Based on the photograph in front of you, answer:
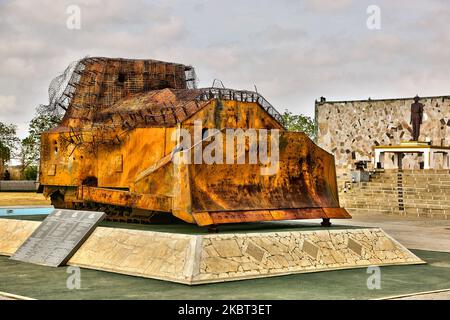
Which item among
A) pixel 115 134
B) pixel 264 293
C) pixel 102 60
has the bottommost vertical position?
pixel 264 293

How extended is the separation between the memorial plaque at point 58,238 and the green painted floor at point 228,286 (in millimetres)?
447

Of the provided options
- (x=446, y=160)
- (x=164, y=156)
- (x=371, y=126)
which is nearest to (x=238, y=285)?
(x=164, y=156)

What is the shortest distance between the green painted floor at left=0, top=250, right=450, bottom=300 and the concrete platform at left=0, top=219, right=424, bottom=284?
236mm

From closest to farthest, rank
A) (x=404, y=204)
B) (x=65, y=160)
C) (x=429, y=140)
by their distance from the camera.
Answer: (x=65, y=160), (x=404, y=204), (x=429, y=140)

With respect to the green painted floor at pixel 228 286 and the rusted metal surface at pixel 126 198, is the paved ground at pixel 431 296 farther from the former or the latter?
the rusted metal surface at pixel 126 198

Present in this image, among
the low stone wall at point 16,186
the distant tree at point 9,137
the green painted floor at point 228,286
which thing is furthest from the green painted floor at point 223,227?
the distant tree at point 9,137

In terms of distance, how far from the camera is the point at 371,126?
45.2 m

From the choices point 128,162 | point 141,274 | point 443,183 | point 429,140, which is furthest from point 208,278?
point 429,140

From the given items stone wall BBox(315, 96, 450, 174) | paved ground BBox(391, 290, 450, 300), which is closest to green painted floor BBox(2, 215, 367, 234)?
paved ground BBox(391, 290, 450, 300)

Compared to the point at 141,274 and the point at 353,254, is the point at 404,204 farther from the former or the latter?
the point at 141,274

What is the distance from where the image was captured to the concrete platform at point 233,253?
36.1 feet

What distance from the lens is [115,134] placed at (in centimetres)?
Answer: 1454

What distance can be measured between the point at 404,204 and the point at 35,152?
3423 cm

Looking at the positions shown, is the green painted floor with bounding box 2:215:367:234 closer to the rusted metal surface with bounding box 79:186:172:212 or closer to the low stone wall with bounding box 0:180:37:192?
the rusted metal surface with bounding box 79:186:172:212
